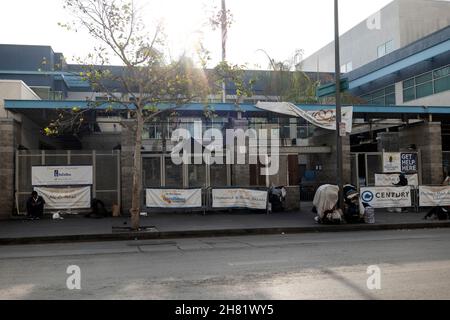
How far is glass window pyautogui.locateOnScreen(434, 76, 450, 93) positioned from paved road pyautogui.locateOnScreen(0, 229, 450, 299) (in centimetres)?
1496

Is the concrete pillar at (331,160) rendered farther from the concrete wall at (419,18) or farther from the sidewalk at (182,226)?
the concrete wall at (419,18)

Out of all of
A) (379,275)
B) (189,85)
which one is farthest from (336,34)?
(379,275)

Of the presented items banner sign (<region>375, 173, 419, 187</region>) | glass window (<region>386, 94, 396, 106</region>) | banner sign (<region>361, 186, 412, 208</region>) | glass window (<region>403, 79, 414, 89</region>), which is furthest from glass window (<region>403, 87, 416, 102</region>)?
banner sign (<region>361, 186, 412, 208</region>)

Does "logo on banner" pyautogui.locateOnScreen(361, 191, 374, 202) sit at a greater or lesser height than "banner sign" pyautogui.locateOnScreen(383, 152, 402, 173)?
lesser

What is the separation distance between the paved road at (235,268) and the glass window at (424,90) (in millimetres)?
16121

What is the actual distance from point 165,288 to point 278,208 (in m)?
14.0

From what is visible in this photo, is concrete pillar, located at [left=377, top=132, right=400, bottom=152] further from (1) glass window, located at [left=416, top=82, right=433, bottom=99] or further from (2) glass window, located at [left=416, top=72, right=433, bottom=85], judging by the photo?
(2) glass window, located at [left=416, top=72, right=433, bottom=85]

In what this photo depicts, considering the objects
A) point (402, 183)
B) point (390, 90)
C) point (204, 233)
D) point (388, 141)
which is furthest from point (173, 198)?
point (390, 90)

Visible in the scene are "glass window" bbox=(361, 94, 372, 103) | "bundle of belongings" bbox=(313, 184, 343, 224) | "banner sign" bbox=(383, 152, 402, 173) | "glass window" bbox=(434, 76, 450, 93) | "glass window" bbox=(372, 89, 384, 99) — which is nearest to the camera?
"bundle of belongings" bbox=(313, 184, 343, 224)

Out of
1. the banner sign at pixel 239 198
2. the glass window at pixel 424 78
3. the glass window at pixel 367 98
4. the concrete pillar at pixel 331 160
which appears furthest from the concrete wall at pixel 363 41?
the banner sign at pixel 239 198

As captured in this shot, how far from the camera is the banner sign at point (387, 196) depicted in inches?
788

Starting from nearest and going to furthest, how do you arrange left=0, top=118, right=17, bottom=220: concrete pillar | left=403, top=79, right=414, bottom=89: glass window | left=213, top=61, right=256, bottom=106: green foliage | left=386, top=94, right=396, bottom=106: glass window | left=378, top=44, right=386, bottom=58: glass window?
left=213, top=61, right=256, bottom=106: green foliage
left=0, top=118, right=17, bottom=220: concrete pillar
left=403, top=79, right=414, bottom=89: glass window
left=386, top=94, right=396, bottom=106: glass window
left=378, top=44, right=386, bottom=58: glass window

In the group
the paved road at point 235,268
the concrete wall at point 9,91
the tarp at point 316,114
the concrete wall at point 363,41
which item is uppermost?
the concrete wall at point 363,41

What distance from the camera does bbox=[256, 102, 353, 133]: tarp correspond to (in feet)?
70.6
